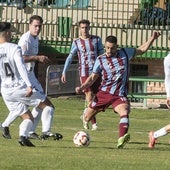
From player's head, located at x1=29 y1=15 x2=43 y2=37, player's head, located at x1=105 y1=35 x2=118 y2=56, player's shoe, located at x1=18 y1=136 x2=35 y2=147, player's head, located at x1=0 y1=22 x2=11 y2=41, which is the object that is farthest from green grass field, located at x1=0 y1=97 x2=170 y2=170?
player's head, located at x1=29 y1=15 x2=43 y2=37

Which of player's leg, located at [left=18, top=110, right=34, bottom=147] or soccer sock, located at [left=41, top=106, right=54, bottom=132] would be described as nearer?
player's leg, located at [left=18, top=110, right=34, bottom=147]

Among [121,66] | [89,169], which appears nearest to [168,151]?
[121,66]

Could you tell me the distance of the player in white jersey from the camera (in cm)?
1581

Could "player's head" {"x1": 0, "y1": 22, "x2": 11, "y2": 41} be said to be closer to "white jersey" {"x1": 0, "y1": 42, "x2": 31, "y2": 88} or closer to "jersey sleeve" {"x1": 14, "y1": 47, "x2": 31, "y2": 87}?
"white jersey" {"x1": 0, "y1": 42, "x2": 31, "y2": 88}

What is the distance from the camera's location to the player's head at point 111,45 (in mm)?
15719

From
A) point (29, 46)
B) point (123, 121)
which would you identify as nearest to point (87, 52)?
point (29, 46)

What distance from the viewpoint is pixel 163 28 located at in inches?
1203

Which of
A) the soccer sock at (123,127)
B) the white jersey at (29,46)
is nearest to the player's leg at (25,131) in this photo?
the soccer sock at (123,127)

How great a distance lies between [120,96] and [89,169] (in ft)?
13.3

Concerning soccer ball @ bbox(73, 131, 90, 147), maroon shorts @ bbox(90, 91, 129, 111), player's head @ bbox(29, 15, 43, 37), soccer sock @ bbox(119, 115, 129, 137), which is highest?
player's head @ bbox(29, 15, 43, 37)

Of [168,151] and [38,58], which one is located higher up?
[38,58]

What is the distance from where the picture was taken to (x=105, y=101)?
1638cm

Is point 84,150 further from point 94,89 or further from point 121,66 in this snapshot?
point 94,89

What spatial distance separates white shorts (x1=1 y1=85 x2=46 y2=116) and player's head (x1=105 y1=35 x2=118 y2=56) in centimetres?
136
